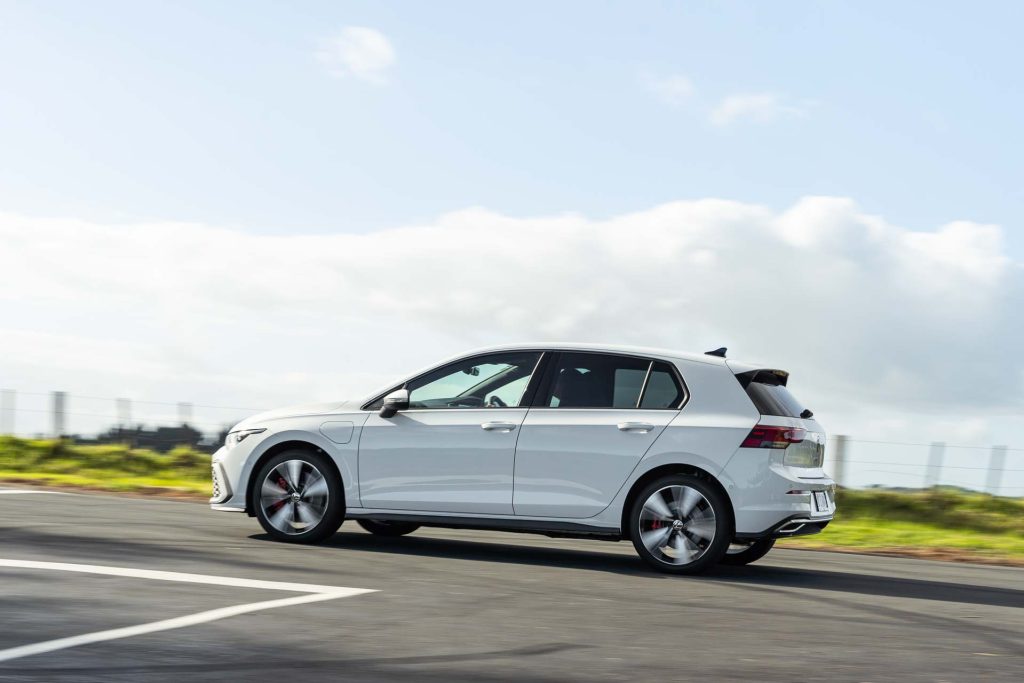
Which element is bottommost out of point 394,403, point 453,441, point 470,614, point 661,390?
point 470,614

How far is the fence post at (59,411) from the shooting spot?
27.4 metres

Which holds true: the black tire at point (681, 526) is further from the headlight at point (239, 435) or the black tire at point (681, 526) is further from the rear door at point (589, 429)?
the headlight at point (239, 435)

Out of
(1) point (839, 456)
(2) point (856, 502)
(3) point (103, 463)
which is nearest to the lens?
(2) point (856, 502)

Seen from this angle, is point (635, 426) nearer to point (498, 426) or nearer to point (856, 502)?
point (498, 426)

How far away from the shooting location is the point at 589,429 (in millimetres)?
9781

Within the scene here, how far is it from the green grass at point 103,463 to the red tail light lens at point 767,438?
1305 cm

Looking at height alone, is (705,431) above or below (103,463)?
above

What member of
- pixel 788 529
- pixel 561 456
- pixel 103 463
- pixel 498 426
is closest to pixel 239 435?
pixel 498 426

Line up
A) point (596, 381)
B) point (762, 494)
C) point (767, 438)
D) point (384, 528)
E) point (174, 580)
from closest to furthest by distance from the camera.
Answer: point (174, 580)
point (762, 494)
point (767, 438)
point (596, 381)
point (384, 528)

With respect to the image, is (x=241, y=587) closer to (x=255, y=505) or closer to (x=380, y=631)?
(x=380, y=631)

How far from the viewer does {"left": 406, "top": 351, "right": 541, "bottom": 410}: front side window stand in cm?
1019

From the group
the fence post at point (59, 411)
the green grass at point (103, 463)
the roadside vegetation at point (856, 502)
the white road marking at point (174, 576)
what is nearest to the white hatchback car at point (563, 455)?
the white road marking at point (174, 576)

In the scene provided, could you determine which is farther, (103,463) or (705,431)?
(103,463)

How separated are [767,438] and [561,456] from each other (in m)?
1.55
